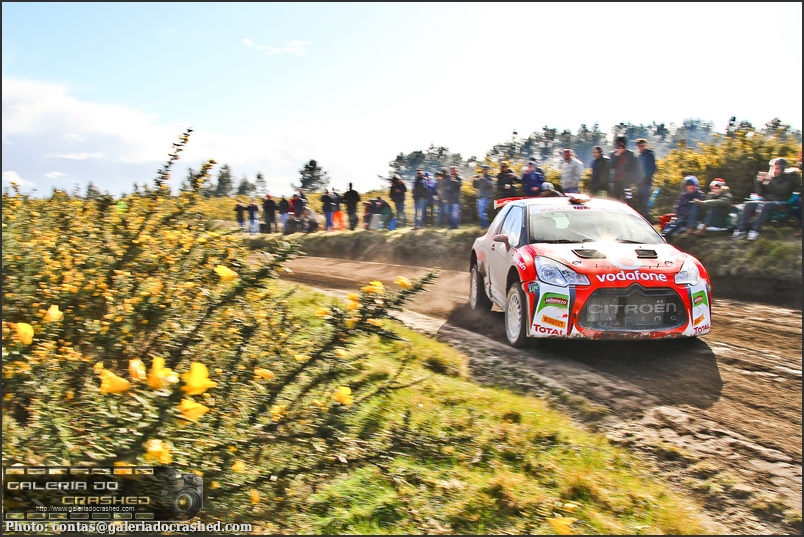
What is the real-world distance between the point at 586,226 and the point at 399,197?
1220 cm

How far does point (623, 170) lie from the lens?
1389 cm

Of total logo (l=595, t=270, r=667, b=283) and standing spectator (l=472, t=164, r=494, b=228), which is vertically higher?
standing spectator (l=472, t=164, r=494, b=228)

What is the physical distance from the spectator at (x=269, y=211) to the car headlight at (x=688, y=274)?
19279 millimetres

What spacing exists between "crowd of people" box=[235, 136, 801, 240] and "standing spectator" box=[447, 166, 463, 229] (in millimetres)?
28

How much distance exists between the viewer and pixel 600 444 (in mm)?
4434

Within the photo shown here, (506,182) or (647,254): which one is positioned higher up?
(506,182)

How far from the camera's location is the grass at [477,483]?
10.4ft

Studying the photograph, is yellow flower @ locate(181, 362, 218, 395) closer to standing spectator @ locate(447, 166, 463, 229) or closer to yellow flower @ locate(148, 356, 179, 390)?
yellow flower @ locate(148, 356, 179, 390)

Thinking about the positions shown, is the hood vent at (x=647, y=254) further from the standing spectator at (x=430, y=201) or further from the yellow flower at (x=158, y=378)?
the standing spectator at (x=430, y=201)

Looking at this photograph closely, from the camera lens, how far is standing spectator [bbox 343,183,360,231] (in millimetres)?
20594

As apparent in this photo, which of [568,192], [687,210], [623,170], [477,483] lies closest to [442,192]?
[568,192]

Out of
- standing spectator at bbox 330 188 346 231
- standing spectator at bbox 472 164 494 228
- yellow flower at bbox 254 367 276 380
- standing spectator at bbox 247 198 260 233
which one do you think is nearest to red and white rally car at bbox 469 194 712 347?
yellow flower at bbox 254 367 276 380

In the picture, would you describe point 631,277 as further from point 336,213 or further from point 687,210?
point 336,213

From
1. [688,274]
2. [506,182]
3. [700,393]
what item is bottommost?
[700,393]
